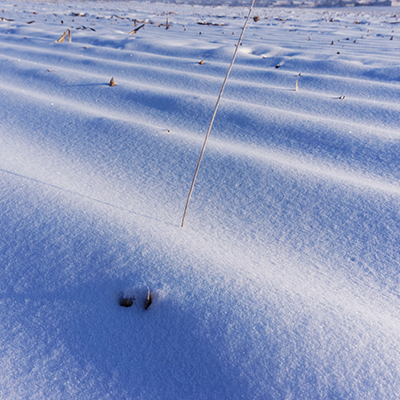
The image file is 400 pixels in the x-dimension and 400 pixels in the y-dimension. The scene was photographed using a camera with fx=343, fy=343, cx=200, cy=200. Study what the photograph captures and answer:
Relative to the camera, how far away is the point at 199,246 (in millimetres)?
911

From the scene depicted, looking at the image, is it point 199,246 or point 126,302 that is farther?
point 199,246

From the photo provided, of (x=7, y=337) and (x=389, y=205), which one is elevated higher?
(x=389, y=205)

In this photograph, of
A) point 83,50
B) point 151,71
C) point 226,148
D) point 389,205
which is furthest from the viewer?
point 83,50

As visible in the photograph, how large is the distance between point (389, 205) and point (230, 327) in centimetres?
68

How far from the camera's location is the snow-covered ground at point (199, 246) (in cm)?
63

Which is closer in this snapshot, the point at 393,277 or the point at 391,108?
the point at 393,277

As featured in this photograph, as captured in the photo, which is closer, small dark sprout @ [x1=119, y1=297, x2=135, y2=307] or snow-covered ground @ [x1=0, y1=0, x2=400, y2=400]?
snow-covered ground @ [x1=0, y1=0, x2=400, y2=400]

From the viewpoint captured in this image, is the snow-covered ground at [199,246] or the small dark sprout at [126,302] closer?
the snow-covered ground at [199,246]

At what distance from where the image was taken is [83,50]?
9.91ft

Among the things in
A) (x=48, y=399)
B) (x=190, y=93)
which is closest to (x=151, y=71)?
(x=190, y=93)

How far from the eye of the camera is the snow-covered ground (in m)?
0.63

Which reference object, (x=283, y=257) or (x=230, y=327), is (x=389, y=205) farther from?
(x=230, y=327)

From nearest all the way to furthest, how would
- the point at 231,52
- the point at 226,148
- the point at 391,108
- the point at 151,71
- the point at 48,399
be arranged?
the point at 48,399 < the point at 226,148 < the point at 391,108 < the point at 151,71 < the point at 231,52

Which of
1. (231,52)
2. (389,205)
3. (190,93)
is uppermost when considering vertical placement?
(231,52)
